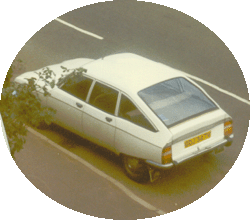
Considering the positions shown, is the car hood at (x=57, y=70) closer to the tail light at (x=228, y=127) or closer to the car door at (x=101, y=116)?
the car door at (x=101, y=116)

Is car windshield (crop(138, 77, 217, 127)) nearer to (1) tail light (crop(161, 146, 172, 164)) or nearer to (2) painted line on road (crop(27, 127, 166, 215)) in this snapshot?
(1) tail light (crop(161, 146, 172, 164))

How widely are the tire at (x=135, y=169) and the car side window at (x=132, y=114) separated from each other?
430 millimetres

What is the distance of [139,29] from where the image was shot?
6.24 meters

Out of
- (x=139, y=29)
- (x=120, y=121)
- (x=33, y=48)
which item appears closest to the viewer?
(x=120, y=121)

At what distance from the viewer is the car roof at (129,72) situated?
5113 mm

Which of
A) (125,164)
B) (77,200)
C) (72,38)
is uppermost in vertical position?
(72,38)

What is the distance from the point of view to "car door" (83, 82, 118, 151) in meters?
4.97

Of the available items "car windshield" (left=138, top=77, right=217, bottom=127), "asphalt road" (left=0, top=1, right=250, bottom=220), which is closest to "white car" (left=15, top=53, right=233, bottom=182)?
"car windshield" (left=138, top=77, right=217, bottom=127)

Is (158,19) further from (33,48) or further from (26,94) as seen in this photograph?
(26,94)

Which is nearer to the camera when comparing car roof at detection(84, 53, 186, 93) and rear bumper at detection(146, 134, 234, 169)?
rear bumper at detection(146, 134, 234, 169)

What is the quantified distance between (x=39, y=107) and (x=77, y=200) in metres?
1.23

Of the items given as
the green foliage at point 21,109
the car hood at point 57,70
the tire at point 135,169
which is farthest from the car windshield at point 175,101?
the green foliage at point 21,109

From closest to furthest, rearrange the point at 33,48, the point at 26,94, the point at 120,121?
the point at 26,94
the point at 120,121
the point at 33,48

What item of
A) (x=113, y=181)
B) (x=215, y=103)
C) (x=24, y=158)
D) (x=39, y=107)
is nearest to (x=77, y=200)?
(x=113, y=181)
